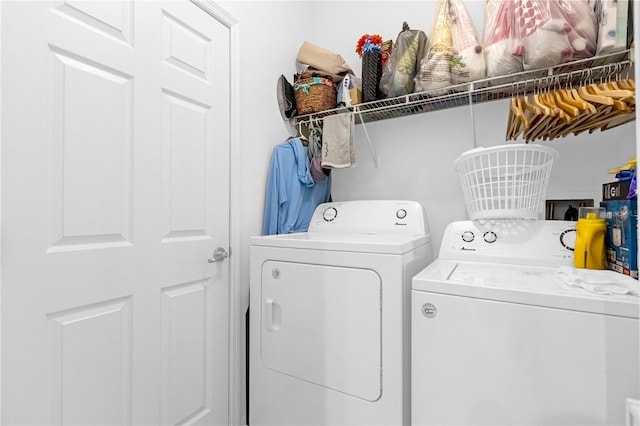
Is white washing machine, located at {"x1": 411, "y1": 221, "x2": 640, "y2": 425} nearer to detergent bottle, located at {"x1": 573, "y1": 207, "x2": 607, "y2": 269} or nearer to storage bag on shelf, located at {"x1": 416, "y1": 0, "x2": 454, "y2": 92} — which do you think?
detergent bottle, located at {"x1": 573, "y1": 207, "x2": 607, "y2": 269}

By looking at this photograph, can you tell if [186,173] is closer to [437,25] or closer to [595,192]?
[437,25]

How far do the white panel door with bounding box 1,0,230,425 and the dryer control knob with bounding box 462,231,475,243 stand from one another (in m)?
1.23

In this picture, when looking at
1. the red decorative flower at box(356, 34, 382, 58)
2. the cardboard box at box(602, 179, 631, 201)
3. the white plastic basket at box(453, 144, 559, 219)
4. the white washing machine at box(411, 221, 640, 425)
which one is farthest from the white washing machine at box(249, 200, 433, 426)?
the red decorative flower at box(356, 34, 382, 58)

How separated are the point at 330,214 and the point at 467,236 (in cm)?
85

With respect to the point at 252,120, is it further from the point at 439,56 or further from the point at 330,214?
the point at 439,56

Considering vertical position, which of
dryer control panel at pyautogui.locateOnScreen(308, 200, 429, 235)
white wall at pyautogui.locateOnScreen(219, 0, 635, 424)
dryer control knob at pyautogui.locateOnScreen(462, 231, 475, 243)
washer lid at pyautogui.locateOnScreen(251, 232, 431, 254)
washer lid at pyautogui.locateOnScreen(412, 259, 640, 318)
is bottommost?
washer lid at pyautogui.locateOnScreen(412, 259, 640, 318)

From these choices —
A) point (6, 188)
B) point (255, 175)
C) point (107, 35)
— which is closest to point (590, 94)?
point (255, 175)

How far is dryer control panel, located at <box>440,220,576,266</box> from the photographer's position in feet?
4.29

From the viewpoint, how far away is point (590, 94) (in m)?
1.30

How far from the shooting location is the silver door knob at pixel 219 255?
5.32 ft

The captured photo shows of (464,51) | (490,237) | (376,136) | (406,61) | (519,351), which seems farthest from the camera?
(376,136)

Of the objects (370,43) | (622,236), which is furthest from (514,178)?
(370,43)

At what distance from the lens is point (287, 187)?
6.43 feet

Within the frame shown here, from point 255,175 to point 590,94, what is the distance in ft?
5.44
